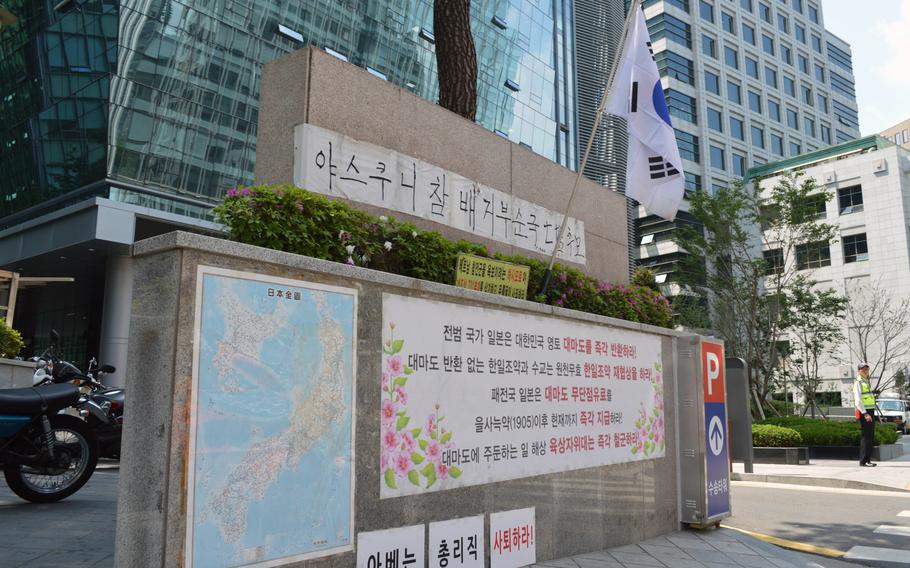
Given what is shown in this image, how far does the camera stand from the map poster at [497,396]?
15.4 ft

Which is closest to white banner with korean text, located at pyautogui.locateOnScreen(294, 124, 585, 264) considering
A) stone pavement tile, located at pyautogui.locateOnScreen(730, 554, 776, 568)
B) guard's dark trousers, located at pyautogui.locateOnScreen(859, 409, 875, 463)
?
stone pavement tile, located at pyautogui.locateOnScreen(730, 554, 776, 568)

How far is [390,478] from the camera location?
4.51 m

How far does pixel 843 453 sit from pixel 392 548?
15844mm

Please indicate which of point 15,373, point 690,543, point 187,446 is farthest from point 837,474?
point 15,373

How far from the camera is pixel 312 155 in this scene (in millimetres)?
5754

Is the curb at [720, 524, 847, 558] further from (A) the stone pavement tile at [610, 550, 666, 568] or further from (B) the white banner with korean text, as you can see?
(B) the white banner with korean text

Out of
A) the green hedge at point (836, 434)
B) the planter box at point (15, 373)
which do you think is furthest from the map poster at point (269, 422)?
the green hedge at point (836, 434)

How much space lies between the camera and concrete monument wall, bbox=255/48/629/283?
5848 millimetres

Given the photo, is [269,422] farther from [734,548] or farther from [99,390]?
[99,390]

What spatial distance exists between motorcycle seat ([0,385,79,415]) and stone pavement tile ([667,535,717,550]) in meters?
6.09

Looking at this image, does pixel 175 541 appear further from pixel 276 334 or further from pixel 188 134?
pixel 188 134

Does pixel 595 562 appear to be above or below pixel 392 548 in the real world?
below

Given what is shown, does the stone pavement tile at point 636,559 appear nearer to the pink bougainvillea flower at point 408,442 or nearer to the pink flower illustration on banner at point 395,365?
the pink bougainvillea flower at point 408,442

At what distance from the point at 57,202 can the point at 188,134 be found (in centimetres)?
502
